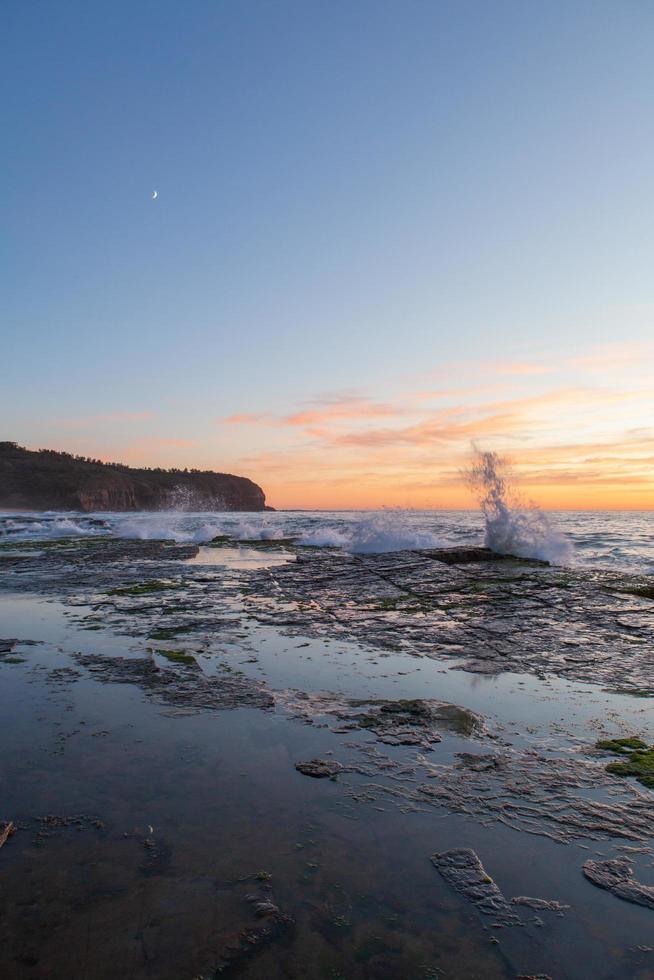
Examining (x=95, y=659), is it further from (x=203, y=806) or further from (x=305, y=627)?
(x=203, y=806)

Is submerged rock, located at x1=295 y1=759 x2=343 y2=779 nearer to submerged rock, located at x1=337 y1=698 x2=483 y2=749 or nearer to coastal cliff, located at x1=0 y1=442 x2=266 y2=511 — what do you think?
submerged rock, located at x1=337 y1=698 x2=483 y2=749

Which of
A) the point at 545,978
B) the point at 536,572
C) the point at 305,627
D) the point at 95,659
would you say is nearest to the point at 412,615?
the point at 305,627

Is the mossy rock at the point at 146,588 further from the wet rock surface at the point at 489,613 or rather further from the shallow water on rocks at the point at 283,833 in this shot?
the shallow water on rocks at the point at 283,833

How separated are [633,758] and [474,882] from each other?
1978mm

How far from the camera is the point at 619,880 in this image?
2664 mm

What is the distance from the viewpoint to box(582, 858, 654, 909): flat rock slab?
8.33ft

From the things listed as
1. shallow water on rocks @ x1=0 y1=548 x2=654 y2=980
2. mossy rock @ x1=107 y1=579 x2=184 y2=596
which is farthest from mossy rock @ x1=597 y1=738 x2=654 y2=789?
mossy rock @ x1=107 y1=579 x2=184 y2=596

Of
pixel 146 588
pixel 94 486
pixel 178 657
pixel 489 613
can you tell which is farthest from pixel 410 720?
pixel 94 486

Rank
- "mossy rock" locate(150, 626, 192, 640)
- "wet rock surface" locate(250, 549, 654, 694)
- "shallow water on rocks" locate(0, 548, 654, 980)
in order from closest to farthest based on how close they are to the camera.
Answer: "shallow water on rocks" locate(0, 548, 654, 980), "wet rock surface" locate(250, 549, 654, 694), "mossy rock" locate(150, 626, 192, 640)

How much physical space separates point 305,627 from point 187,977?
20.1 ft

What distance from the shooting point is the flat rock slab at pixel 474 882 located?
2418 mm

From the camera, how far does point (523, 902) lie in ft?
8.13

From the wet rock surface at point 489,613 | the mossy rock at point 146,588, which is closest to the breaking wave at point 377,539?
the wet rock surface at point 489,613

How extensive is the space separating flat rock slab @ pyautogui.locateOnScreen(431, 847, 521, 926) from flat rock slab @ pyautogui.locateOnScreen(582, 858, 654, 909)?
512mm
